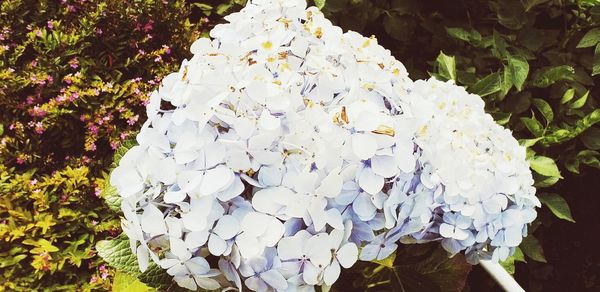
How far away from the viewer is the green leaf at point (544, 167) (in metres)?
1.39

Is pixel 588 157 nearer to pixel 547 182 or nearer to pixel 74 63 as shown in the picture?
pixel 547 182

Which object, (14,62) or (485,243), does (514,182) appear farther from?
(14,62)

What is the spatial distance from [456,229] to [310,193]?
0.25m

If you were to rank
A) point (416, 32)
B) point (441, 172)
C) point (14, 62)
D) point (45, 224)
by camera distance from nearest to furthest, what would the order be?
point (441, 172)
point (45, 224)
point (14, 62)
point (416, 32)

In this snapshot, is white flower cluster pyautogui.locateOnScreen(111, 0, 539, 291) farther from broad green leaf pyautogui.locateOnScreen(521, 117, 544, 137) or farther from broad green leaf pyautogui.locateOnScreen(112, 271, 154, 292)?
broad green leaf pyautogui.locateOnScreen(521, 117, 544, 137)

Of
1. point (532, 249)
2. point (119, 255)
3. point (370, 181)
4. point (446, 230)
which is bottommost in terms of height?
point (532, 249)

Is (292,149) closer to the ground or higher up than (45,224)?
higher up

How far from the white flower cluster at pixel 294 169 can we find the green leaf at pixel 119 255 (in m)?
0.15

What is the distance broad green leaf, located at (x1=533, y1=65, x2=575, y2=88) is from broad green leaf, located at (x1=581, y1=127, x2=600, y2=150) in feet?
0.51

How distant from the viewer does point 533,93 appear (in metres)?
1.79

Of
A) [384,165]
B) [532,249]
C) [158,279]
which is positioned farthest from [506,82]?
[158,279]

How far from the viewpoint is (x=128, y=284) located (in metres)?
1.08

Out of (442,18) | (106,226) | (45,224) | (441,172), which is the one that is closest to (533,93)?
(442,18)

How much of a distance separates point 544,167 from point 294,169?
94cm
